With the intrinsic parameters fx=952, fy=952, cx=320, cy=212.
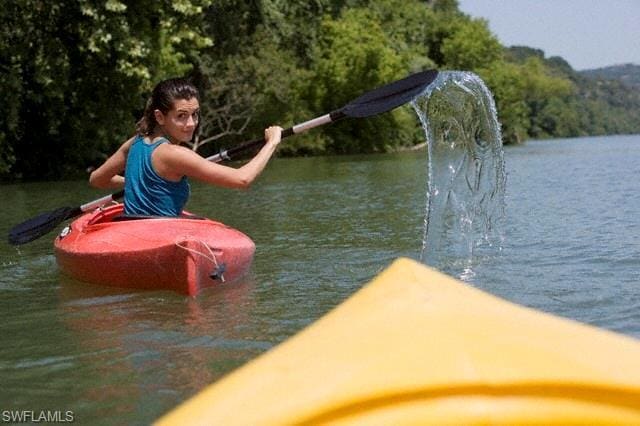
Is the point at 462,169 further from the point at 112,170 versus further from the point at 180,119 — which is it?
the point at 180,119

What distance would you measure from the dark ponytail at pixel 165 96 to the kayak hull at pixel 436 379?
319cm

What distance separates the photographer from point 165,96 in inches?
196

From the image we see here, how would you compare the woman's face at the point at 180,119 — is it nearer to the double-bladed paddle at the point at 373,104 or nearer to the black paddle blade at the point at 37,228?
the double-bladed paddle at the point at 373,104

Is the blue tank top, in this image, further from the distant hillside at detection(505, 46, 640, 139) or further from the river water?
the distant hillside at detection(505, 46, 640, 139)

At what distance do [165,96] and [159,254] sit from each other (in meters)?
0.83

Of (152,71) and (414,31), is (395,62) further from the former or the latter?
(152,71)

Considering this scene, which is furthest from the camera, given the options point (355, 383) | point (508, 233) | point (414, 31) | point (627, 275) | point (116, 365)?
point (414, 31)

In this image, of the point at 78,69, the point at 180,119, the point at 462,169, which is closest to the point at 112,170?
the point at 180,119

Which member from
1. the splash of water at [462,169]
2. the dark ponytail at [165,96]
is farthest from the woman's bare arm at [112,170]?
the splash of water at [462,169]

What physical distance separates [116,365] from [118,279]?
1.67 m

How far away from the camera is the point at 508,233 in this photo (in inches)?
281

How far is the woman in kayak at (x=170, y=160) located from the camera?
15.6 feet

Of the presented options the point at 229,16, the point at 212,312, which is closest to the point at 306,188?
the point at 212,312

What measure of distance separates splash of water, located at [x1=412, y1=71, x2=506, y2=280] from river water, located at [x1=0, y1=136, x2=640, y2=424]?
0.18 m
